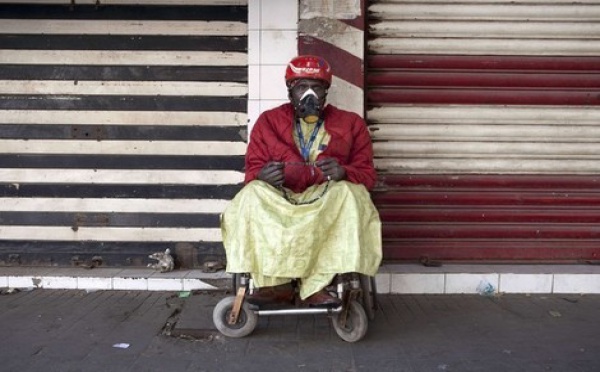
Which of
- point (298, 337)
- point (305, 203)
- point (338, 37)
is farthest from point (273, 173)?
point (338, 37)

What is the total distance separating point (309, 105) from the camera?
3234 mm

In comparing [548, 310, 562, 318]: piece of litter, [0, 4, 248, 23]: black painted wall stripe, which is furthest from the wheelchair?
[0, 4, 248, 23]: black painted wall stripe

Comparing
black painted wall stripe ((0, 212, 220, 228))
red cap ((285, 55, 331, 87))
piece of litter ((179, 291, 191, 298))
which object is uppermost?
red cap ((285, 55, 331, 87))

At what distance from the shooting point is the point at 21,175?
4.50m

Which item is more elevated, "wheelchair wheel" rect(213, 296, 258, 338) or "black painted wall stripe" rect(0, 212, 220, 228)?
"black painted wall stripe" rect(0, 212, 220, 228)

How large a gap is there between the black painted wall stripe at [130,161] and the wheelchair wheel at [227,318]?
1.53 m

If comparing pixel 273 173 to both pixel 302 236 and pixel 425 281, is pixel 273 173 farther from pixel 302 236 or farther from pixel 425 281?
pixel 425 281

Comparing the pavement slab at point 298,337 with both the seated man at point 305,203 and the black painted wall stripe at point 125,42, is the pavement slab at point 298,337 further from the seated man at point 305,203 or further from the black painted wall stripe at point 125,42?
the black painted wall stripe at point 125,42

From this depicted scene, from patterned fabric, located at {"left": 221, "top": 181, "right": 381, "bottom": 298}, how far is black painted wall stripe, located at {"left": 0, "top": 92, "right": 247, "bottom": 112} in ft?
4.96

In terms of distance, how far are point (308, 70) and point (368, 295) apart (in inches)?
60.8

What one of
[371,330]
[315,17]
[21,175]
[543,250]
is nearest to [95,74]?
[21,175]

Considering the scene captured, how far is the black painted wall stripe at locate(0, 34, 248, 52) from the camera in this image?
440 cm

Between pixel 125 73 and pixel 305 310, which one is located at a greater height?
pixel 125 73

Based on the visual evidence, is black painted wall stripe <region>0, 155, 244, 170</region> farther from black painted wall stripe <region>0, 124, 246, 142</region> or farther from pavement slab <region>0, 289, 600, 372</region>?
pavement slab <region>0, 289, 600, 372</region>
